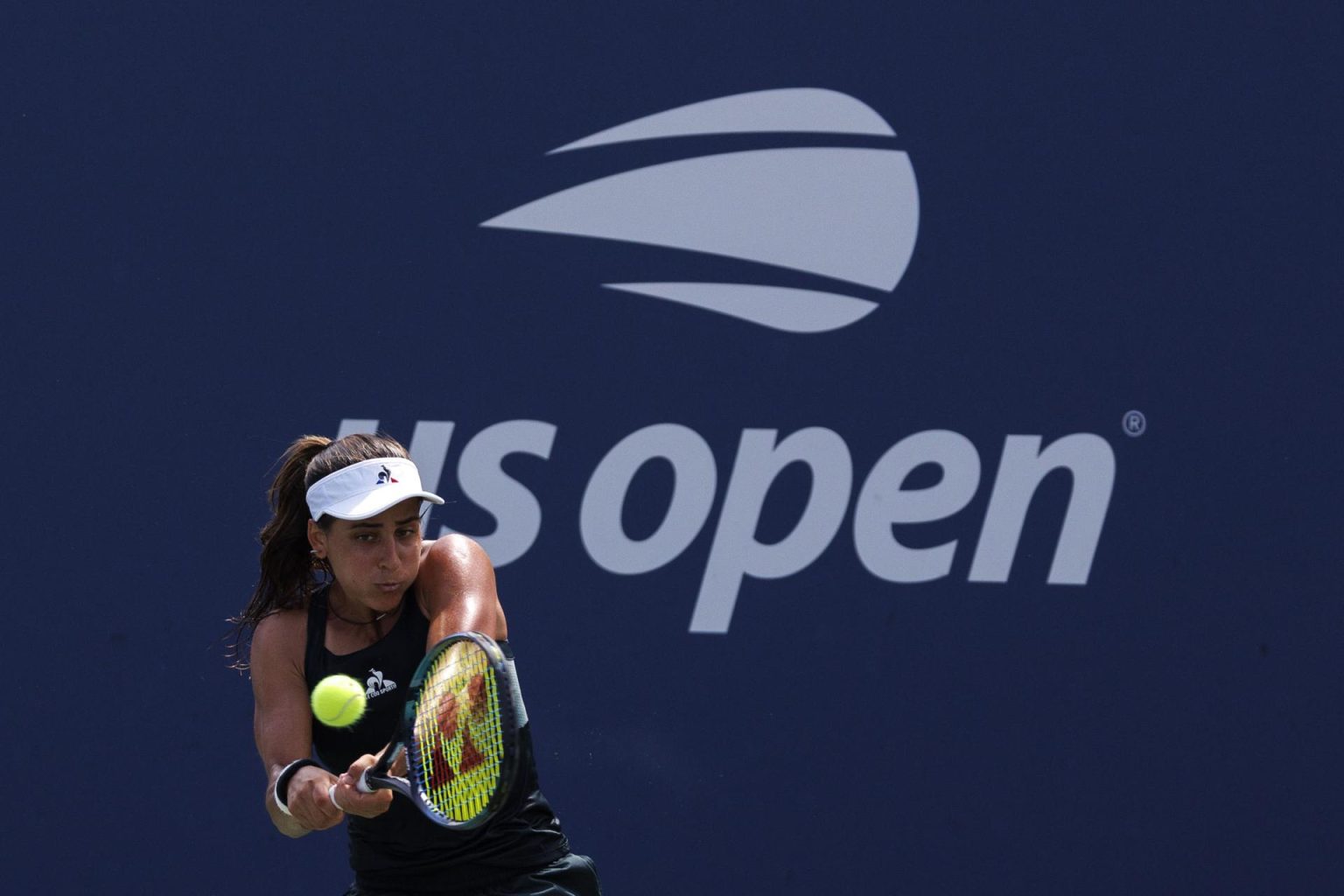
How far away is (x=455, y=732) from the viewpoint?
2.22m

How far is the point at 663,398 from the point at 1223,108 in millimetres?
1541

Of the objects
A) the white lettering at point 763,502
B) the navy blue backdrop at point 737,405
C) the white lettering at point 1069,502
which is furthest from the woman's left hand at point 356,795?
the white lettering at point 1069,502

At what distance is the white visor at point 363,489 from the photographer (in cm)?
237

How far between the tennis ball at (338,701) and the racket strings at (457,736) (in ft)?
0.31

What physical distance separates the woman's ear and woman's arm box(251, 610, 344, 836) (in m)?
0.11

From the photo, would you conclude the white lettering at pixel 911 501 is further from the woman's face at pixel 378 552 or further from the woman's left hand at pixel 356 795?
the woman's left hand at pixel 356 795

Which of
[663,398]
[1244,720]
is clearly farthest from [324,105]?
[1244,720]

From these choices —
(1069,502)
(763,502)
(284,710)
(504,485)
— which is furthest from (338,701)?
(1069,502)

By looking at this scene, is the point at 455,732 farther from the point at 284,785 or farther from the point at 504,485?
the point at 504,485

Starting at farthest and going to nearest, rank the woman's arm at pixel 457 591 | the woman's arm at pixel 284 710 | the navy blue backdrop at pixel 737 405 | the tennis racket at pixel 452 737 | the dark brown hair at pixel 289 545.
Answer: the navy blue backdrop at pixel 737 405
the dark brown hair at pixel 289 545
the woman's arm at pixel 457 591
the woman's arm at pixel 284 710
the tennis racket at pixel 452 737

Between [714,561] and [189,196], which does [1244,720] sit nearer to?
[714,561]

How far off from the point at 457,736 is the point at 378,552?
13.7 inches

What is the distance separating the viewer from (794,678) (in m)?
3.71

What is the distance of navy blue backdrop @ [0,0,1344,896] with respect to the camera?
→ 3.66 metres
